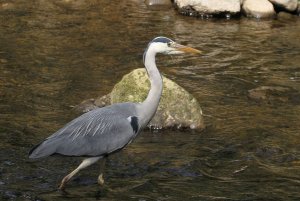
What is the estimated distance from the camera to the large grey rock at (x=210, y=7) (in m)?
16.2

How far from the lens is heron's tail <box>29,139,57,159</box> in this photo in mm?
7023

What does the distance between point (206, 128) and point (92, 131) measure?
100 inches

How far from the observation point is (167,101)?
379 inches

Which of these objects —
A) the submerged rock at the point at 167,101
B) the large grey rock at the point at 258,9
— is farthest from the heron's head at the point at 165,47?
the large grey rock at the point at 258,9

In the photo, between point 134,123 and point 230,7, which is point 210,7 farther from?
point 134,123

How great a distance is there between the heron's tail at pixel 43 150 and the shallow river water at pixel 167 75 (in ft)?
1.55

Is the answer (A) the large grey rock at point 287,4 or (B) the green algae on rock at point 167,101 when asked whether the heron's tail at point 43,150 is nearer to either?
(B) the green algae on rock at point 167,101

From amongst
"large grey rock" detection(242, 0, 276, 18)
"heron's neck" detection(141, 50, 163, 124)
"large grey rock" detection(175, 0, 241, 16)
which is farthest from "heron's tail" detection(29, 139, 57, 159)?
"large grey rock" detection(242, 0, 276, 18)

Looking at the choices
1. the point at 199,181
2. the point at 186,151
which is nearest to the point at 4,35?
the point at 186,151

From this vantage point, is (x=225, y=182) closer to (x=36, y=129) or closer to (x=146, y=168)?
(x=146, y=168)

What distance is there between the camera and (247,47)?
14.1m

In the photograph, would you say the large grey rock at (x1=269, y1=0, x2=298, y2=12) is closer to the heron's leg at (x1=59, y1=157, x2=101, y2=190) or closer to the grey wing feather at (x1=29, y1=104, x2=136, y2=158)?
the grey wing feather at (x1=29, y1=104, x2=136, y2=158)

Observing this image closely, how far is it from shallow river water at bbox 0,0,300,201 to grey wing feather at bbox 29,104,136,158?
1.53ft

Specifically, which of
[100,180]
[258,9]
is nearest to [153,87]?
[100,180]
